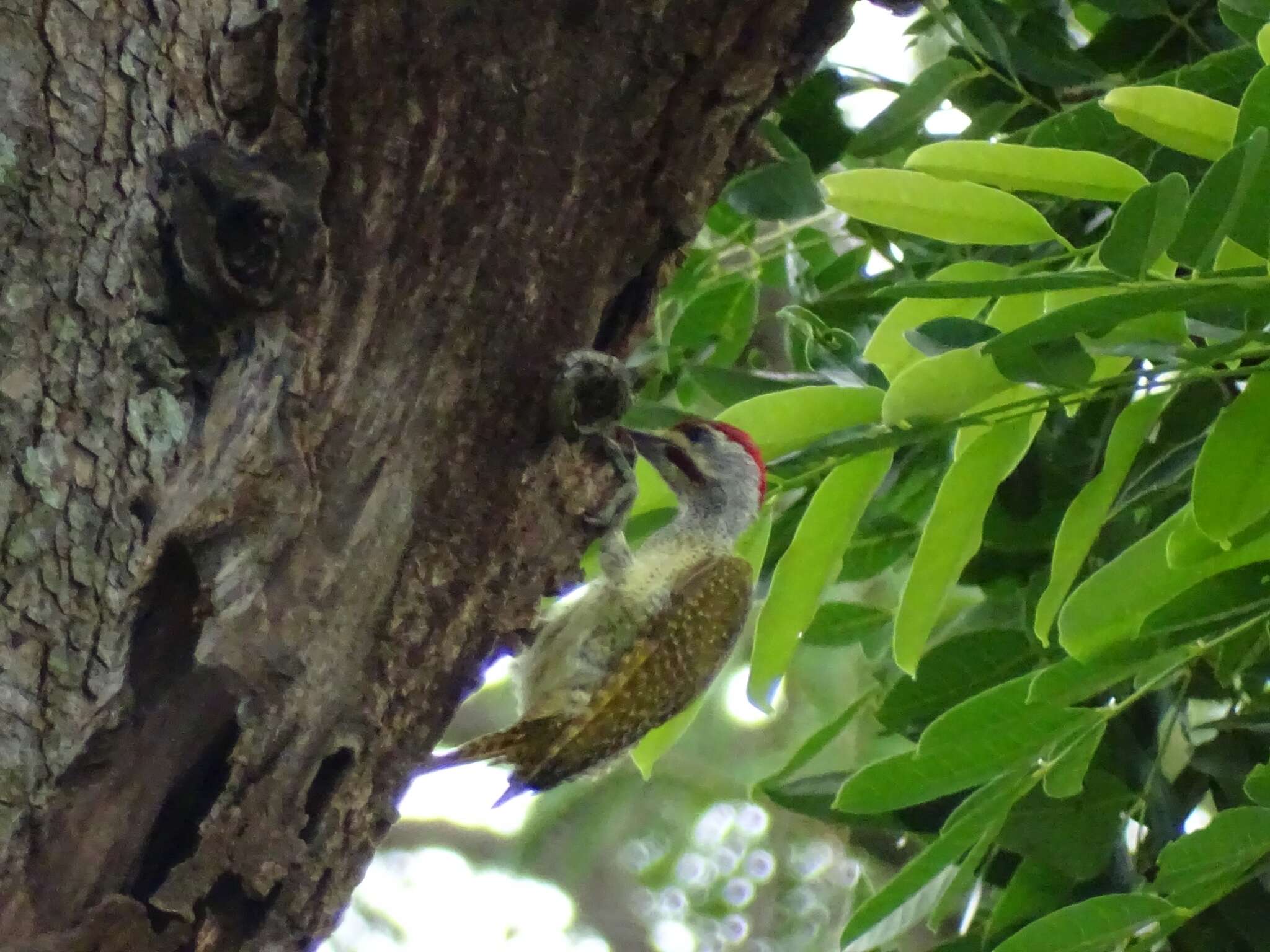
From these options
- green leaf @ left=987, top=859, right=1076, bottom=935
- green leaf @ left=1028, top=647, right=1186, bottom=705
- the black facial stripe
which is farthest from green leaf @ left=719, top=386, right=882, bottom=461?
the black facial stripe

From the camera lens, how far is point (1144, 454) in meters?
1.58

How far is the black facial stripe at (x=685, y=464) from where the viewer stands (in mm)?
2172

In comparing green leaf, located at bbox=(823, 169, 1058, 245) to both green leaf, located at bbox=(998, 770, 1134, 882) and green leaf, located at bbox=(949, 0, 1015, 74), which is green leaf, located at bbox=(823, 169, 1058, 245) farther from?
green leaf, located at bbox=(998, 770, 1134, 882)

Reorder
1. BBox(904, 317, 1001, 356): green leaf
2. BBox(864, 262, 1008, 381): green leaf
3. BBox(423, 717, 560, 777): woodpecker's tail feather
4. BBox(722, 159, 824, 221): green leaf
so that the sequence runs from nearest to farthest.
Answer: BBox(904, 317, 1001, 356): green leaf, BBox(864, 262, 1008, 381): green leaf, BBox(722, 159, 824, 221): green leaf, BBox(423, 717, 560, 777): woodpecker's tail feather

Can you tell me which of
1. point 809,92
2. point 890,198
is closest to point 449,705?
point 890,198

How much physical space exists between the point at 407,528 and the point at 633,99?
422 mm

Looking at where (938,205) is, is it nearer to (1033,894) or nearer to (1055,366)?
(1055,366)

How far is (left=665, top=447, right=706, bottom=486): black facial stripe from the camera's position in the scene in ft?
7.13

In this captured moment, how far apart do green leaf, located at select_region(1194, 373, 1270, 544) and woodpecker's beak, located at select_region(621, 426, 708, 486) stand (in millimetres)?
1037

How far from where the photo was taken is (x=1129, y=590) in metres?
1.31

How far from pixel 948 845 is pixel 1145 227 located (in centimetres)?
67

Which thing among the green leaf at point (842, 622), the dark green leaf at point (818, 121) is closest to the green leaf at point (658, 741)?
the green leaf at point (842, 622)

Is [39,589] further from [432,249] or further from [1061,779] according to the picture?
[1061,779]

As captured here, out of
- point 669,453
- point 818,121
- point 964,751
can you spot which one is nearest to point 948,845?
point 964,751
